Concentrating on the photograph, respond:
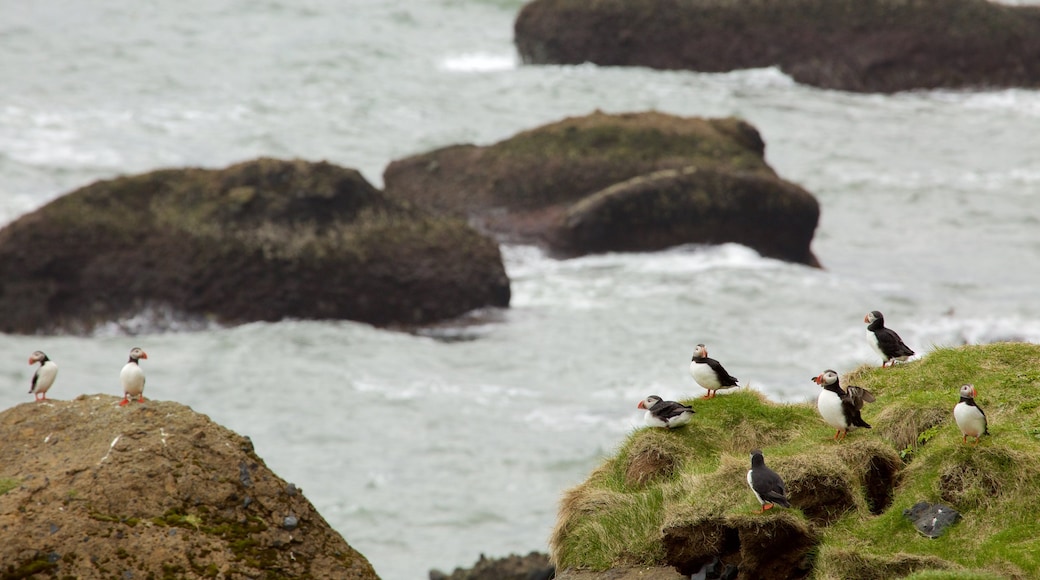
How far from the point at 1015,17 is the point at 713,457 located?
4887 centimetres

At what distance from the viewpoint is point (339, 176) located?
110 ft

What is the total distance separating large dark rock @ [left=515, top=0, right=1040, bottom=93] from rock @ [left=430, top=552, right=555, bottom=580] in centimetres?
4046

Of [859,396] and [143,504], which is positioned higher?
[859,396]

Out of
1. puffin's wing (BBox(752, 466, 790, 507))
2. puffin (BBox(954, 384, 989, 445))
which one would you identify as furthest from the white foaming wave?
puffin's wing (BBox(752, 466, 790, 507))

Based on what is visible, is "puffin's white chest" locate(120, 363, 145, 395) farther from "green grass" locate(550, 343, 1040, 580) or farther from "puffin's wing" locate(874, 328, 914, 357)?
"puffin's wing" locate(874, 328, 914, 357)

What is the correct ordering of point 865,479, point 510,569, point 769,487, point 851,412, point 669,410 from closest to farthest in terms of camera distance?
point 769,487 → point 865,479 → point 851,412 → point 669,410 → point 510,569

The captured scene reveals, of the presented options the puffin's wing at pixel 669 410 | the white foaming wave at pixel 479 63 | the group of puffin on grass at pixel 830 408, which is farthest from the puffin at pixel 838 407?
the white foaming wave at pixel 479 63

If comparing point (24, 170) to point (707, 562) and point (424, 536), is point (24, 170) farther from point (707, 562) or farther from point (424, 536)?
point (707, 562)

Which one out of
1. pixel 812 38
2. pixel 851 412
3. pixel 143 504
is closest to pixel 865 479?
pixel 851 412

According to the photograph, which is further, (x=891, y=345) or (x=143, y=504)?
(x=891, y=345)

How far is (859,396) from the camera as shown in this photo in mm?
14023

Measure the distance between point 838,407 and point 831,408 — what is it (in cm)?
8

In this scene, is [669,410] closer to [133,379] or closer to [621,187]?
[133,379]

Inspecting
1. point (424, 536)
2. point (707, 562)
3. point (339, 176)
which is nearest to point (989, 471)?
point (707, 562)
